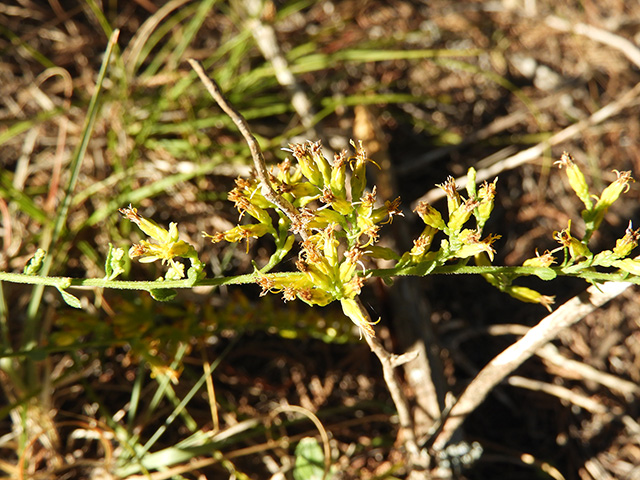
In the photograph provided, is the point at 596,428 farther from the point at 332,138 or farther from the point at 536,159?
the point at 332,138

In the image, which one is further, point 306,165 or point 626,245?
point 306,165

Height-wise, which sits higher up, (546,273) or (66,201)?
A: (66,201)

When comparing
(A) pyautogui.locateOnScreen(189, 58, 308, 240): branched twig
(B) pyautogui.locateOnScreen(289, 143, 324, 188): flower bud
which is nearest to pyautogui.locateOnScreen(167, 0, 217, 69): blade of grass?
(A) pyautogui.locateOnScreen(189, 58, 308, 240): branched twig

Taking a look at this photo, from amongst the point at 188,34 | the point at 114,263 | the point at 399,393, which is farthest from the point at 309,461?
the point at 188,34

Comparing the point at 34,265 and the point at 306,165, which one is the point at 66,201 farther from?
the point at 306,165

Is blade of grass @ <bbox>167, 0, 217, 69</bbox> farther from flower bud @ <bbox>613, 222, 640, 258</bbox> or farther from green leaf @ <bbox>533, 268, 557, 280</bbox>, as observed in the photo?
flower bud @ <bbox>613, 222, 640, 258</bbox>

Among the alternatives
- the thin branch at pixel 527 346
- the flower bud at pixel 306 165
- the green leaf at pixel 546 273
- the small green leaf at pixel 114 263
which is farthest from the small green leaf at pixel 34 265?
the thin branch at pixel 527 346

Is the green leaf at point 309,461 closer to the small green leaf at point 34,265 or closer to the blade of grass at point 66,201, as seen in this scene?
the blade of grass at point 66,201
